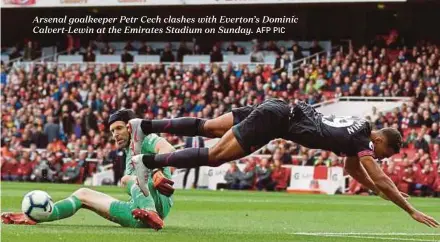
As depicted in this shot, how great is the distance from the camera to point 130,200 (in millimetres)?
11836

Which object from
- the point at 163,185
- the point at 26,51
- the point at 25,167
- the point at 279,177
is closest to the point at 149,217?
the point at 163,185

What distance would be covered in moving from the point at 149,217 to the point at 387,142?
2.78m

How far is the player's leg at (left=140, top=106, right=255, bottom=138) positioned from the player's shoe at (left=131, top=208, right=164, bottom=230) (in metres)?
0.93

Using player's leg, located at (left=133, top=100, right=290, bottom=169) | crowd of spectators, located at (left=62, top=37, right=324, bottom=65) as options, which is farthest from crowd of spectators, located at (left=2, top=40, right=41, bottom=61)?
player's leg, located at (left=133, top=100, right=290, bottom=169)

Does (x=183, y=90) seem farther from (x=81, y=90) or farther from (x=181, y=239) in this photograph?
(x=181, y=239)

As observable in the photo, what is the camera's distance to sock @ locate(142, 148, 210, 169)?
36.1 ft

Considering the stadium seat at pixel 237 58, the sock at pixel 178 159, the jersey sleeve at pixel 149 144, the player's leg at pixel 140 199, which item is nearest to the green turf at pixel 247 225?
the player's leg at pixel 140 199

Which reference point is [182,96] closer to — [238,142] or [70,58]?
[70,58]

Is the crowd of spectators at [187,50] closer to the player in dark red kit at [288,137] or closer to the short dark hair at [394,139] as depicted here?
the player in dark red kit at [288,137]

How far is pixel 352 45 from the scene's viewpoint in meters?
40.4

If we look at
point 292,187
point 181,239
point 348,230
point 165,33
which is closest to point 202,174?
point 292,187

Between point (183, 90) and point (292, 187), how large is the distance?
856cm

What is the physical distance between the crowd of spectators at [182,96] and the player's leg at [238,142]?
20324 mm

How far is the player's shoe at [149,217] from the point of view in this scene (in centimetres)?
1135
